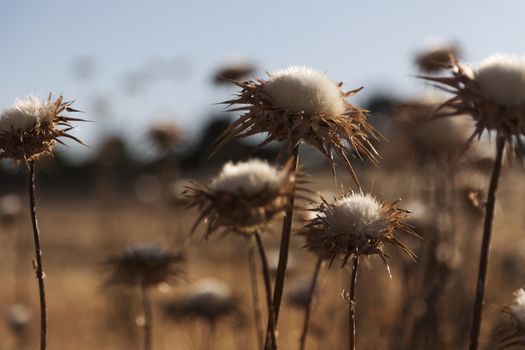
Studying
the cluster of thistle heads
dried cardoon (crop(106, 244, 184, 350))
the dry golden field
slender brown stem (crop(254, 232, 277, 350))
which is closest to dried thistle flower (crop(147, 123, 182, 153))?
the dry golden field

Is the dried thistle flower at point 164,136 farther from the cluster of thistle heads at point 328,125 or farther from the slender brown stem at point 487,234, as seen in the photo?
the slender brown stem at point 487,234

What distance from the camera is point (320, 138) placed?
2.92m

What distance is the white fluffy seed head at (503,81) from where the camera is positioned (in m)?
2.68

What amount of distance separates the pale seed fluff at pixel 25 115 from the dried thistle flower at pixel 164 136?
5158 mm

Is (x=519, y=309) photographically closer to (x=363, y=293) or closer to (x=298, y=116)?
(x=298, y=116)

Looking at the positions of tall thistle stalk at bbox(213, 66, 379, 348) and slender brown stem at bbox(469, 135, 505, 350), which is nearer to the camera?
slender brown stem at bbox(469, 135, 505, 350)

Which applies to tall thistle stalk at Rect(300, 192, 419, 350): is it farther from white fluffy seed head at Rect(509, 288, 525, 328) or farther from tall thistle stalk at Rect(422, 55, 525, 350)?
white fluffy seed head at Rect(509, 288, 525, 328)

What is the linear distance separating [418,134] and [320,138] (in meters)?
3.81

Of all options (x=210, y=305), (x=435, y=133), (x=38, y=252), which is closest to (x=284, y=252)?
(x=38, y=252)

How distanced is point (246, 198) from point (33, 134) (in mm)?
1113

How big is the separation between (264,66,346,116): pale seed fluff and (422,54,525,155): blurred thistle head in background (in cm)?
44

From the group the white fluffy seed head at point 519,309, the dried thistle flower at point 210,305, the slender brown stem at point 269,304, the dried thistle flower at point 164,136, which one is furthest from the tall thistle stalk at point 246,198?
the dried thistle flower at point 164,136

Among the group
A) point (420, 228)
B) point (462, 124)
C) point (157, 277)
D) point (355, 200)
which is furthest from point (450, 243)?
point (355, 200)

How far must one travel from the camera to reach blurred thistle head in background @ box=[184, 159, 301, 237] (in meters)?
2.41
